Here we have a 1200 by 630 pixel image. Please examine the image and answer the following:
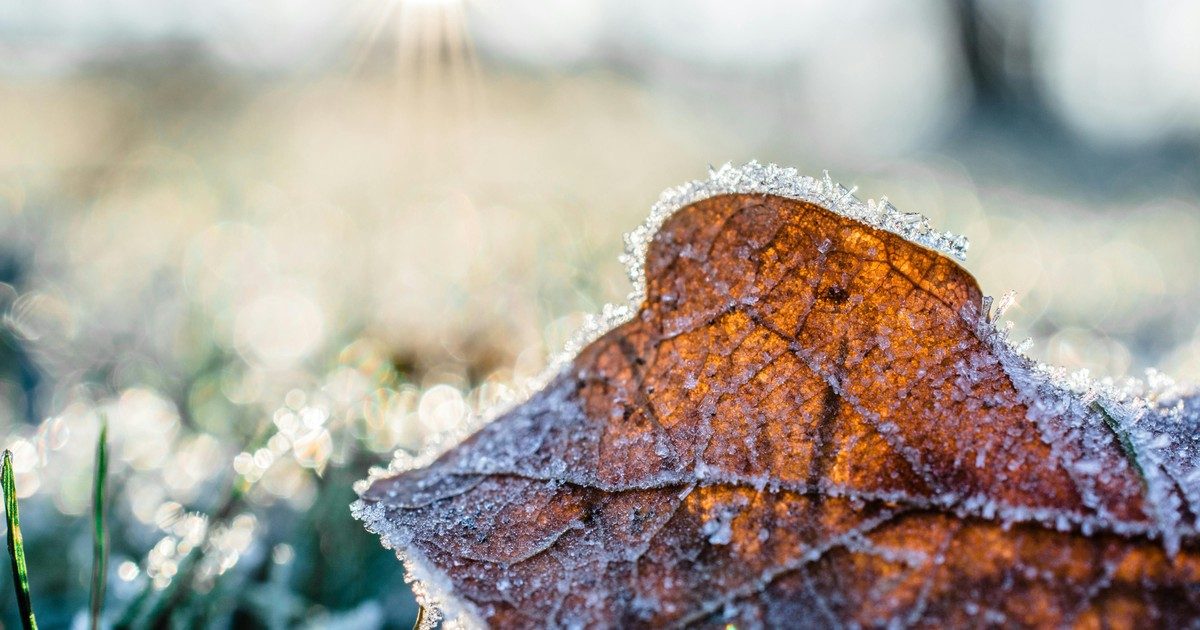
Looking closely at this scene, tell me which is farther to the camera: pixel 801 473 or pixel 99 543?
Answer: pixel 99 543

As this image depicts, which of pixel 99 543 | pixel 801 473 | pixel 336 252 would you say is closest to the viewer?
pixel 801 473

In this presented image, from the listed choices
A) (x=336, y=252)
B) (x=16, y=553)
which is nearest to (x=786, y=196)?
(x=16, y=553)

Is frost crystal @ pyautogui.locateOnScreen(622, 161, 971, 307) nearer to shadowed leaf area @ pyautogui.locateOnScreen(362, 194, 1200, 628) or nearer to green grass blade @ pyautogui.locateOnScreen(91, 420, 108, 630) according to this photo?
shadowed leaf area @ pyautogui.locateOnScreen(362, 194, 1200, 628)

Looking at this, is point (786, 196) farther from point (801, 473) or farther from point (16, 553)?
point (16, 553)

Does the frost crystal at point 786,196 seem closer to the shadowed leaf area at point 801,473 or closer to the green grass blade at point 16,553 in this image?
the shadowed leaf area at point 801,473

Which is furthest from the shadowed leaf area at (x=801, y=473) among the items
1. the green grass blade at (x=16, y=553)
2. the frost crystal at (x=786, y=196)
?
the green grass blade at (x=16, y=553)

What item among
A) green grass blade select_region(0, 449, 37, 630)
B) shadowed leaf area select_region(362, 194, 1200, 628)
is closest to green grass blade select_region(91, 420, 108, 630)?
green grass blade select_region(0, 449, 37, 630)
